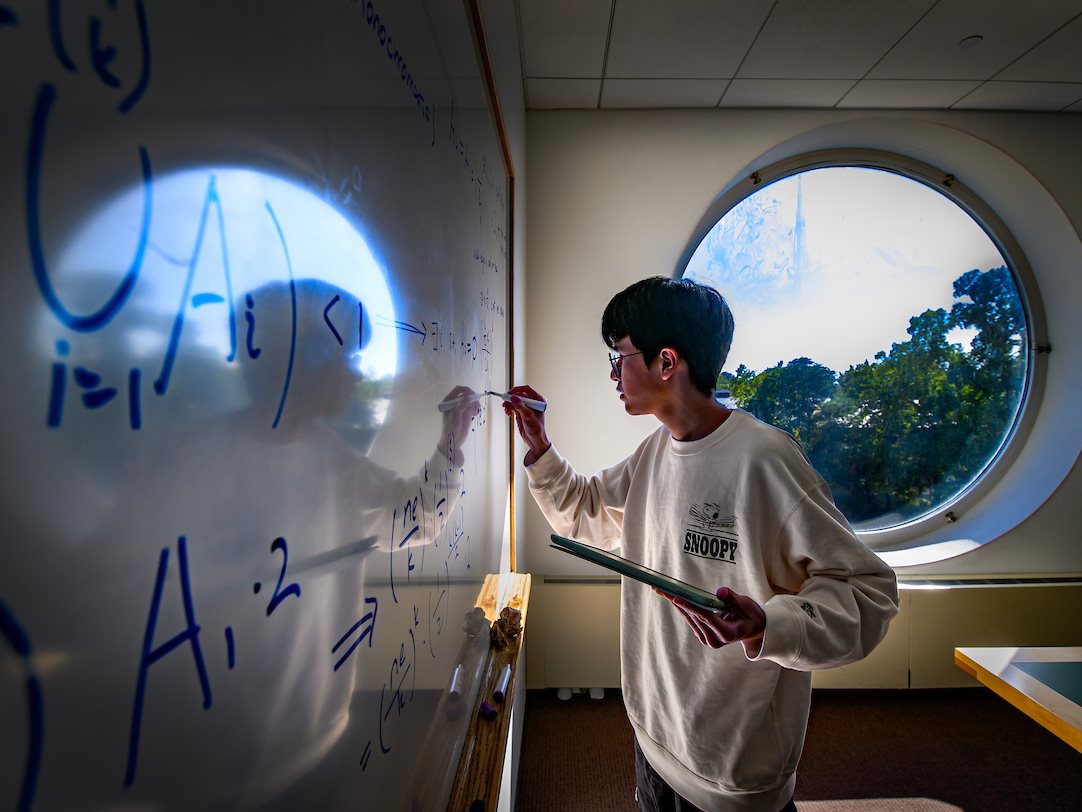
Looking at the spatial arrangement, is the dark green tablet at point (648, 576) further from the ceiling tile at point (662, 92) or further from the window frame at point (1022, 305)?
the window frame at point (1022, 305)

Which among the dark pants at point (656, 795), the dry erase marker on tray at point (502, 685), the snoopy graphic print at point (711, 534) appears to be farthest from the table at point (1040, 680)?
the dry erase marker on tray at point (502, 685)

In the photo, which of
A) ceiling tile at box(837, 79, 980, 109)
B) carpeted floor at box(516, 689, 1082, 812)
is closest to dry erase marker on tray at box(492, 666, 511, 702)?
carpeted floor at box(516, 689, 1082, 812)

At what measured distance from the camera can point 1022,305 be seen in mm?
2449

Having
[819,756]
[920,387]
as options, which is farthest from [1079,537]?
[819,756]

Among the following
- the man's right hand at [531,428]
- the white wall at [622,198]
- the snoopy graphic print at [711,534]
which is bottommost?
the snoopy graphic print at [711,534]

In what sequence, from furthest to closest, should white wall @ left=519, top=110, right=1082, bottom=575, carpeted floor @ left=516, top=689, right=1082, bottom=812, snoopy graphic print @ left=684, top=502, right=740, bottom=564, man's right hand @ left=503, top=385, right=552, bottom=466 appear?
white wall @ left=519, top=110, right=1082, bottom=575 < carpeted floor @ left=516, top=689, right=1082, bottom=812 < man's right hand @ left=503, top=385, right=552, bottom=466 < snoopy graphic print @ left=684, top=502, right=740, bottom=564

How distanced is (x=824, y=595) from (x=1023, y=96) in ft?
8.56

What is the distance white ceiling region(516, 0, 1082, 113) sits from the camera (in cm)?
162

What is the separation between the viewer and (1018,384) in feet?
8.04

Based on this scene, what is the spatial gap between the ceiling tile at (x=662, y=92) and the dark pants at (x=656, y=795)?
7.27ft

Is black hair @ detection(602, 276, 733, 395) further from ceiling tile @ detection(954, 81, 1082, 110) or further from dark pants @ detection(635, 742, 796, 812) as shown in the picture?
ceiling tile @ detection(954, 81, 1082, 110)

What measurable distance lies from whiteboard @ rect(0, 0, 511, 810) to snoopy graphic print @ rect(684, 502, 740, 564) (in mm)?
640

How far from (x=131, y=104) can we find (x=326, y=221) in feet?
0.48

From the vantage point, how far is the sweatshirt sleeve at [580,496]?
1178 millimetres
